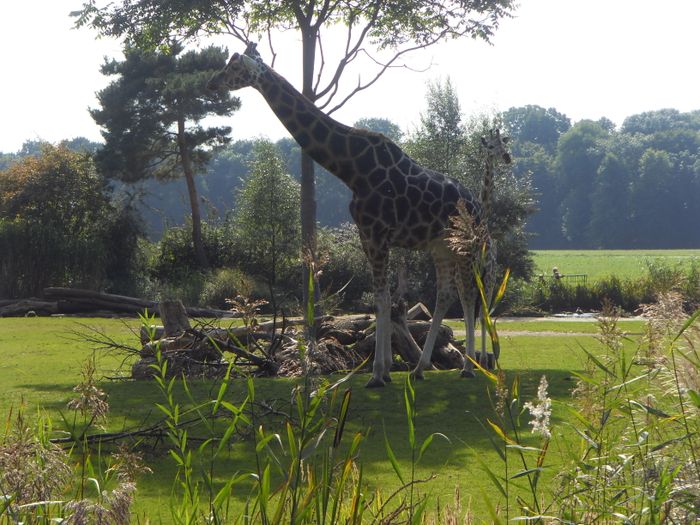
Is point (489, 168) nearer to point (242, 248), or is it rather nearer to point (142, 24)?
point (142, 24)

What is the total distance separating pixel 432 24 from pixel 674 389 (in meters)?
23.2

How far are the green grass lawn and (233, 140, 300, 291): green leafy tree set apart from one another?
21.1 m

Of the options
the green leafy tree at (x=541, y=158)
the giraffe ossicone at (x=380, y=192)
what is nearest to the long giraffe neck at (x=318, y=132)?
the giraffe ossicone at (x=380, y=192)

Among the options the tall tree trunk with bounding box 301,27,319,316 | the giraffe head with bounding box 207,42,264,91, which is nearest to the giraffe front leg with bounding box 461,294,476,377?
the giraffe head with bounding box 207,42,264,91

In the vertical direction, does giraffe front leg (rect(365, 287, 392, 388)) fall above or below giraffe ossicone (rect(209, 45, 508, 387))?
below

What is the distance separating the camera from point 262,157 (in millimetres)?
44875

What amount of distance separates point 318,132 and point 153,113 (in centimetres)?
3157

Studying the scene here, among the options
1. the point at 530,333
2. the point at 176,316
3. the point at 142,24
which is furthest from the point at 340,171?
the point at 142,24

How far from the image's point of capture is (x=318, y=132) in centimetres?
1197

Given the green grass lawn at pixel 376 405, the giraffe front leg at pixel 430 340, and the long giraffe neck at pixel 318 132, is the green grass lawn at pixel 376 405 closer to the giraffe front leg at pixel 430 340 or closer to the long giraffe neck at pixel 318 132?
the giraffe front leg at pixel 430 340

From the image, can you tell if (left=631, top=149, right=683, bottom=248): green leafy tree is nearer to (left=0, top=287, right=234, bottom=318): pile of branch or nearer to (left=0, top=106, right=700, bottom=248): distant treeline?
(left=0, top=106, right=700, bottom=248): distant treeline

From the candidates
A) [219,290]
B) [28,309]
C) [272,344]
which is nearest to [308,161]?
[219,290]

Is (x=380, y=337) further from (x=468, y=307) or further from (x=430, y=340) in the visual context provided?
(x=468, y=307)

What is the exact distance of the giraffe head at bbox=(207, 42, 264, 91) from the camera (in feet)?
40.2
